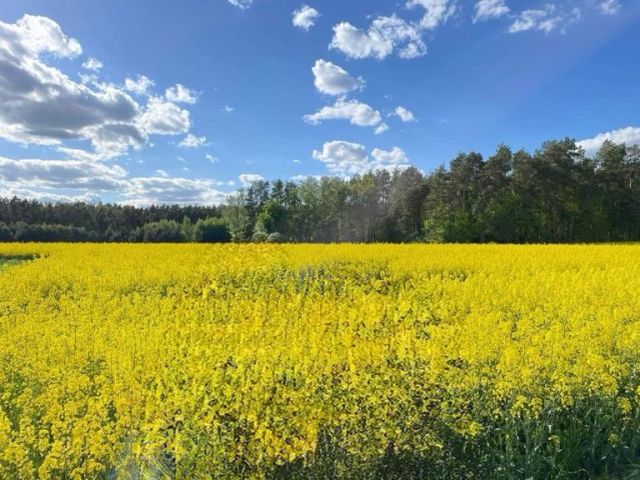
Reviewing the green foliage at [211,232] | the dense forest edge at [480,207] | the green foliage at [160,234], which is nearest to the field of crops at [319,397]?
the dense forest edge at [480,207]

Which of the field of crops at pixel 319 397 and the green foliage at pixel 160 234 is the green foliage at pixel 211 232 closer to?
the green foliage at pixel 160 234

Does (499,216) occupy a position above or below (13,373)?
above

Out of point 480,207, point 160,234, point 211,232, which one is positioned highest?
point 480,207

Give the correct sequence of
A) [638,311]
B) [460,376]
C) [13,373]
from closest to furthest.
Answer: [460,376] < [13,373] < [638,311]

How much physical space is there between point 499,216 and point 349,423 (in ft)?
147

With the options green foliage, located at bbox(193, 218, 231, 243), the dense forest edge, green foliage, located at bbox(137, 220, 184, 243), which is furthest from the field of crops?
green foliage, located at bbox(137, 220, 184, 243)

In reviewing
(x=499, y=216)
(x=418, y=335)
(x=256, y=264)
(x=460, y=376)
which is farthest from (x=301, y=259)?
(x=499, y=216)

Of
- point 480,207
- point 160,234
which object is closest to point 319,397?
point 480,207

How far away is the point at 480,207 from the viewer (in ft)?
163

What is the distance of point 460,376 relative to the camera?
455 centimetres

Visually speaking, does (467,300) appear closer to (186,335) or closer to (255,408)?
(186,335)

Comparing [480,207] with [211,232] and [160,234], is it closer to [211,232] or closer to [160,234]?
[211,232]

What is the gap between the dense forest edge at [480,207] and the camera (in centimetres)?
4556

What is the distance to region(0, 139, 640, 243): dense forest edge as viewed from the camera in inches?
1794
